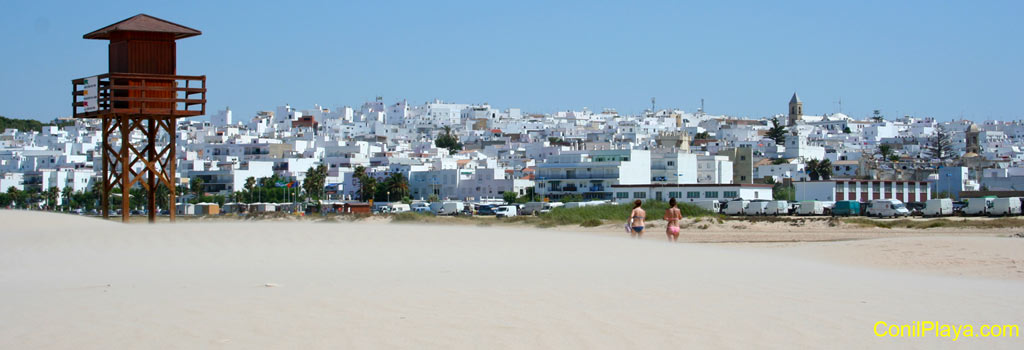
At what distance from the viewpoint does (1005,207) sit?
5219cm

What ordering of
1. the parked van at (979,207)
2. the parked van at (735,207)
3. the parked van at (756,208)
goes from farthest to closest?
the parked van at (735,207), the parked van at (756,208), the parked van at (979,207)

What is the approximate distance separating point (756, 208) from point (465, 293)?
163ft

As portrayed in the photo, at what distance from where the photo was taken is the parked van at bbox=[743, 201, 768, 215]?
58.7m

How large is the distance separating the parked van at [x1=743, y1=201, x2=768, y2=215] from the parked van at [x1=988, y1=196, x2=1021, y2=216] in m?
11.5

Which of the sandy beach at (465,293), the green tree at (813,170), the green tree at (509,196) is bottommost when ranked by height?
the sandy beach at (465,293)

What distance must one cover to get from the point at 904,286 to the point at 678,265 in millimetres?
3096

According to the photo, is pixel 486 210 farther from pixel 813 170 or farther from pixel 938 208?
pixel 813 170

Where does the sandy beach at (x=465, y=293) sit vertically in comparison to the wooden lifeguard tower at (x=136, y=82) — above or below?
below

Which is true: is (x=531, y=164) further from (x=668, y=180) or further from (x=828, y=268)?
(x=828, y=268)

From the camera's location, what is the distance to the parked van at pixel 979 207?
175ft

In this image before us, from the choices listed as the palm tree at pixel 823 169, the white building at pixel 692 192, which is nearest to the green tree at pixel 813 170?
the palm tree at pixel 823 169

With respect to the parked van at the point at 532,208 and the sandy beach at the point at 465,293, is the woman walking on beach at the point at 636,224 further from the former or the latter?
the parked van at the point at 532,208

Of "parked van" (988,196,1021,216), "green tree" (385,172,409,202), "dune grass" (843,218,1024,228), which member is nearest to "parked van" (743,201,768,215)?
"parked van" (988,196,1021,216)

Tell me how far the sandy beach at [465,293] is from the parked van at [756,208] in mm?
40039
